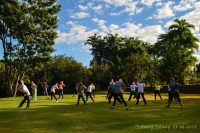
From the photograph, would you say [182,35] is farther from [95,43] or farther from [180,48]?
[95,43]

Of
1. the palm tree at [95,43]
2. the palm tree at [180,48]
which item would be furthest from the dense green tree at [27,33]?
the palm tree at [95,43]

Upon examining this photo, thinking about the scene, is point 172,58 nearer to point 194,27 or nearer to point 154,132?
point 194,27

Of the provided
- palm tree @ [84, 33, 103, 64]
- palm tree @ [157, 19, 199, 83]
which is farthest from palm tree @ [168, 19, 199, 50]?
palm tree @ [84, 33, 103, 64]

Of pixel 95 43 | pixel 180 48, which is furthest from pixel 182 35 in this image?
pixel 95 43

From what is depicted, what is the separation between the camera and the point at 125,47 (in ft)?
226

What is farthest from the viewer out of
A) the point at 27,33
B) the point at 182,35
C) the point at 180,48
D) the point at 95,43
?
the point at 95,43

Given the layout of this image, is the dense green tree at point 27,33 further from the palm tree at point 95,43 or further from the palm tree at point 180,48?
the palm tree at point 95,43

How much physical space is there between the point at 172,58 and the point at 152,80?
→ 7.67 meters

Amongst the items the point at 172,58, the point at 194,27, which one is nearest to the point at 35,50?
the point at 172,58

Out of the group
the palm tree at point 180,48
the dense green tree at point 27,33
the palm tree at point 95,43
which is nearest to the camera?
the dense green tree at point 27,33

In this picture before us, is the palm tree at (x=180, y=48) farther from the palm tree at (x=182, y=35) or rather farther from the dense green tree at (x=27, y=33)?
the dense green tree at (x=27, y=33)

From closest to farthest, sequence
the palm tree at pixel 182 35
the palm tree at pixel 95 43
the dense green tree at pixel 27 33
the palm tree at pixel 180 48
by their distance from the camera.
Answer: the dense green tree at pixel 27 33
the palm tree at pixel 180 48
the palm tree at pixel 182 35
the palm tree at pixel 95 43

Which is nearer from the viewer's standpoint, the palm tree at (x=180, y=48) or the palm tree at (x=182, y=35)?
the palm tree at (x=180, y=48)

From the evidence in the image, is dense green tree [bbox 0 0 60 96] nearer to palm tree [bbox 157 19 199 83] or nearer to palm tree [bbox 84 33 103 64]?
palm tree [bbox 157 19 199 83]
